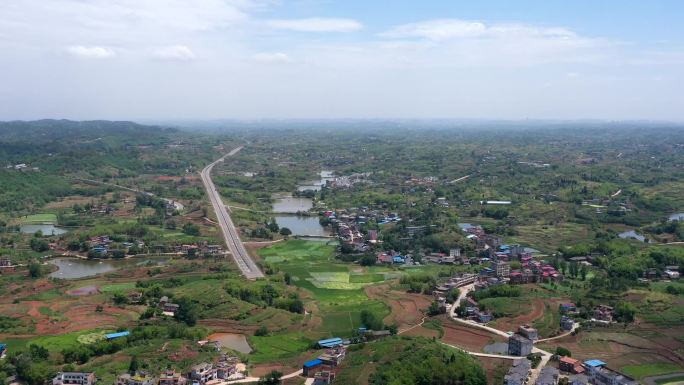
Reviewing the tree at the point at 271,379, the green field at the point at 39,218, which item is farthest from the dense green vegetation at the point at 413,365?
the green field at the point at 39,218

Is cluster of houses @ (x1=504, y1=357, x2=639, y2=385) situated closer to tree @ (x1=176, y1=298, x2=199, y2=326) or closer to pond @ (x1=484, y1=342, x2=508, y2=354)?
pond @ (x1=484, y1=342, x2=508, y2=354)

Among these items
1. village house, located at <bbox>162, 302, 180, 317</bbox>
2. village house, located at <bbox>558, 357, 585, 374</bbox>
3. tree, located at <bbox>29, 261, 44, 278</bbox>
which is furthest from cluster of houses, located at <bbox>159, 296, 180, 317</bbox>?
village house, located at <bbox>558, 357, 585, 374</bbox>

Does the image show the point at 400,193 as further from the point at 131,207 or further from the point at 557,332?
the point at 557,332

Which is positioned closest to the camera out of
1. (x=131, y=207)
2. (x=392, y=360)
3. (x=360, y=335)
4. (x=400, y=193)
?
(x=392, y=360)

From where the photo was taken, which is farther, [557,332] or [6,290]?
[6,290]

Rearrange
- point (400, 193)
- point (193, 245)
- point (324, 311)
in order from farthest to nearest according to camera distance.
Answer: point (400, 193) → point (193, 245) → point (324, 311)

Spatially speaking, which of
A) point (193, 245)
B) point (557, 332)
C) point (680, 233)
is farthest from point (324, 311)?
point (680, 233)

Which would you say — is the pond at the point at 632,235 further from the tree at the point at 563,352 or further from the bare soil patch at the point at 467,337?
the tree at the point at 563,352
